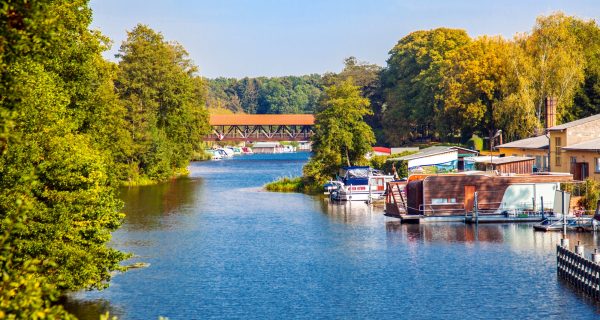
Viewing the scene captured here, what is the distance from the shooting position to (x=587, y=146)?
190 feet

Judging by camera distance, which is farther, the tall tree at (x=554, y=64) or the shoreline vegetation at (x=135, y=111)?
the tall tree at (x=554, y=64)

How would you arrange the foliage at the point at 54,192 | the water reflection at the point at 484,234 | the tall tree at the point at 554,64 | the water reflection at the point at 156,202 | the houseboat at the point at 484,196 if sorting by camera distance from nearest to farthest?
1. the foliage at the point at 54,192
2. the water reflection at the point at 484,234
3. the houseboat at the point at 484,196
4. the water reflection at the point at 156,202
5. the tall tree at the point at 554,64

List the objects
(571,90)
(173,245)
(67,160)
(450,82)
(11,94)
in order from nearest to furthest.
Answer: (11,94), (67,160), (173,245), (571,90), (450,82)

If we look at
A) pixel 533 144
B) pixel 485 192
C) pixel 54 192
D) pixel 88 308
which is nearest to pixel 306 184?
pixel 533 144

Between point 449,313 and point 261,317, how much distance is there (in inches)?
254

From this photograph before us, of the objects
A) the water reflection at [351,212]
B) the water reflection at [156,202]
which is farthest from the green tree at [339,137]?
the water reflection at [156,202]

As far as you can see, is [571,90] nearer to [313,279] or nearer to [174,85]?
[174,85]

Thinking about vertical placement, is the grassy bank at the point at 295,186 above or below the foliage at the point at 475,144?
below

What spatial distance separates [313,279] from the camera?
3794 cm

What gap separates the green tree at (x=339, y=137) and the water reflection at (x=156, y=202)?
1141cm

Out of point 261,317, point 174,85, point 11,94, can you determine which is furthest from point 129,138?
point 11,94

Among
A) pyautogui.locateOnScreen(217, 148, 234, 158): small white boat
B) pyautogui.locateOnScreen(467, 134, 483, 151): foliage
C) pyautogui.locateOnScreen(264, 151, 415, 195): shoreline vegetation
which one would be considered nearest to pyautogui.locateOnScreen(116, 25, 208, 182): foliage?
pyautogui.locateOnScreen(264, 151, 415, 195): shoreline vegetation

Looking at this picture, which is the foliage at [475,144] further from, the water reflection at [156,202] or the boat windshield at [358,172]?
the water reflection at [156,202]

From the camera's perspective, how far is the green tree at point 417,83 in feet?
345
